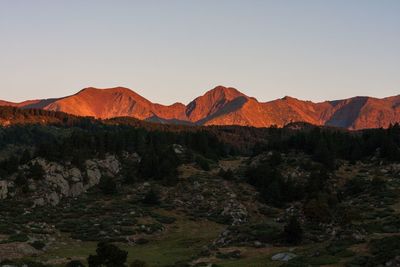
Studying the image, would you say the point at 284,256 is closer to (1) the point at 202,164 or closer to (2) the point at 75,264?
(2) the point at 75,264

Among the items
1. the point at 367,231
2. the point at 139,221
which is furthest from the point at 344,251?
the point at 139,221

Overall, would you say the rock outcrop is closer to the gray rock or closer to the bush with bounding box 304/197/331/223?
the bush with bounding box 304/197/331/223

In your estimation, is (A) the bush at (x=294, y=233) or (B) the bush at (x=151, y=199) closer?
(A) the bush at (x=294, y=233)

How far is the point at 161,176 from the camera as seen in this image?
83000 millimetres

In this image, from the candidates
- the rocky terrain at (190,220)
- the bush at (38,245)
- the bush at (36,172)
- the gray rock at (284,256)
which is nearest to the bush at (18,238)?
the rocky terrain at (190,220)

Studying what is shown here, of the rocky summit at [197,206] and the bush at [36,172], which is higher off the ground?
the bush at [36,172]

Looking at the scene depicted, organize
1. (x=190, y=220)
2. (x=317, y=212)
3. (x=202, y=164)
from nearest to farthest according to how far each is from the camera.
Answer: (x=317, y=212), (x=190, y=220), (x=202, y=164)

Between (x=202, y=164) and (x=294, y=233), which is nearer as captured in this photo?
(x=294, y=233)

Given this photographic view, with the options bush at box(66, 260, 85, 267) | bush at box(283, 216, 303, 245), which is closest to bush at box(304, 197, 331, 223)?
bush at box(283, 216, 303, 245)

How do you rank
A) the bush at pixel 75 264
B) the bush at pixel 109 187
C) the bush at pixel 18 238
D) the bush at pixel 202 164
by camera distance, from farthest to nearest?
the bush at pixel 202 164
the bush at pixel 109 187
the bush at pixel 18 238
the bush at pixel 75 264

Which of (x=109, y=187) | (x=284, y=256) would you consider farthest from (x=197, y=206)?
(x=284, y=256)

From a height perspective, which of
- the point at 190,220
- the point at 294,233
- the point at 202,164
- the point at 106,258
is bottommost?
the point at 190,220

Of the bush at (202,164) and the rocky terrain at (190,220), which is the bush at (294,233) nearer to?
the rocky terrain at (190,220)

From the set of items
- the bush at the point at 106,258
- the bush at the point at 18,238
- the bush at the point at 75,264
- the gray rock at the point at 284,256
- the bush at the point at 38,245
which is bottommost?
the bush at the point at 38,245
